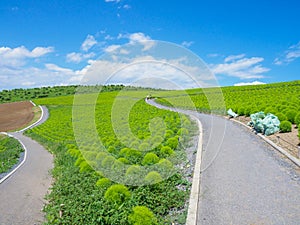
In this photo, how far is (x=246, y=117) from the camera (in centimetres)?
2417

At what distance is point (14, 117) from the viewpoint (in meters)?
54.4

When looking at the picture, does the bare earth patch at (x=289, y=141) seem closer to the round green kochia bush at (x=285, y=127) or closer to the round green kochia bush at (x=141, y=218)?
the round green kochia bush at (x=285, y=127)

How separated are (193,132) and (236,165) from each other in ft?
27.9

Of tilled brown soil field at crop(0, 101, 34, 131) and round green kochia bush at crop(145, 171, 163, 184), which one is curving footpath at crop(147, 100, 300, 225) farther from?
tilled brown soil field at crop(0, 101, 34, 131)

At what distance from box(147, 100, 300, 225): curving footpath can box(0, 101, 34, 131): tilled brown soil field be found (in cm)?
4120

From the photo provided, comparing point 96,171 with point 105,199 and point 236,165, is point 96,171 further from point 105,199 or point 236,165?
point 236,165

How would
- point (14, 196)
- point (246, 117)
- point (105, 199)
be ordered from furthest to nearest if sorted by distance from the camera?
point (246, 117) → point (14, 196) → point (105, 199)

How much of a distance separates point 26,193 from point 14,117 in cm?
4732

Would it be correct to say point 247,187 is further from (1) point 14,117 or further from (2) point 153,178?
(1) point 14,117

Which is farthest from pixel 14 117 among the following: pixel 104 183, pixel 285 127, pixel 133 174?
pixel 133 174

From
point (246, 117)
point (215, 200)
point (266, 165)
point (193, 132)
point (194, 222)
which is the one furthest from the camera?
point (246, 117)

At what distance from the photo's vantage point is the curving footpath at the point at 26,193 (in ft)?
31.7

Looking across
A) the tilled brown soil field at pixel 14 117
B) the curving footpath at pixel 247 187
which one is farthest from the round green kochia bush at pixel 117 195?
the tilled brown soil field at pixel 14 117

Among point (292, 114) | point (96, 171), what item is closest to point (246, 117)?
point (292, 114)
